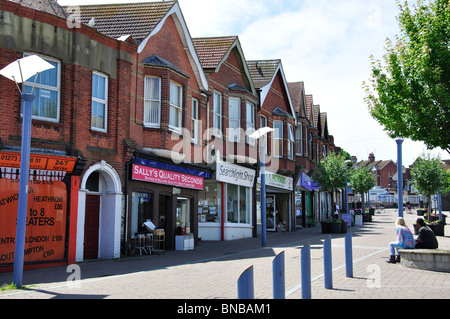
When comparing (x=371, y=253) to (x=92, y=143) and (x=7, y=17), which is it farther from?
(x=7, y=17)

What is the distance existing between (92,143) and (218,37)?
12.2 meters

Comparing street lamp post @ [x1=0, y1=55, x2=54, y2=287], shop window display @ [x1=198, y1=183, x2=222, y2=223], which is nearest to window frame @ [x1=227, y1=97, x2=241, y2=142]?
shop window display @ [x1=198, y1=183, x2=222, y2=223]

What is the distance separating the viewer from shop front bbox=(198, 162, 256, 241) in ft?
74.0

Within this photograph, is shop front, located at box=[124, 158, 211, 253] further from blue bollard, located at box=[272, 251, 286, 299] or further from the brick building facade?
blue bollard, located at box=[272, 251, 286, 299]

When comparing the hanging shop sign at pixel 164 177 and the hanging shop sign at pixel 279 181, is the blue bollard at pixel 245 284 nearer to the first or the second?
the hanging shop sign at pixel 164 177

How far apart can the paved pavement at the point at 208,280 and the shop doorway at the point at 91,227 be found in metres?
1.13

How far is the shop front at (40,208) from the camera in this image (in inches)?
474

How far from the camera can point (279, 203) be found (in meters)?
31.4

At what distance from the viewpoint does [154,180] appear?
17.0 metres

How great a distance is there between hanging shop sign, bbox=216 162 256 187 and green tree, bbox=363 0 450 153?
930 centimetres

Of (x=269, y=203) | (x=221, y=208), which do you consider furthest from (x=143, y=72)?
(x=269, y=203)

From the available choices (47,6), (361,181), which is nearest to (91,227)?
(47,6)

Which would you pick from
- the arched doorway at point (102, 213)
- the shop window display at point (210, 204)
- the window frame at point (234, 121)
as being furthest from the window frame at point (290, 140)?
the arched doorway at point (102, 213)

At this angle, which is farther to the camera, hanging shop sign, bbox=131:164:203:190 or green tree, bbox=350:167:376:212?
green tree, bbox=350:167:376:212
